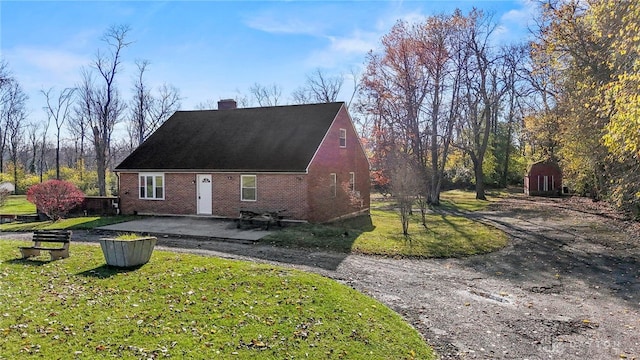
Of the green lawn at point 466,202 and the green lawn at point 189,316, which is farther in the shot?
the green lawn at point 466,202

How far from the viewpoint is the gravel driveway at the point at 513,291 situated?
6.63 meters

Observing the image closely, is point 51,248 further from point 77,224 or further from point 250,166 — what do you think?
point 250,166

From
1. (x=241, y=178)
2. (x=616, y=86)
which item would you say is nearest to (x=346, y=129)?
A: (x=241, y=178)

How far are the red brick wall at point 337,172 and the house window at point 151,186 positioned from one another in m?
8.49

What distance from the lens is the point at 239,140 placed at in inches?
845

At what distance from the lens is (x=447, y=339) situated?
22.0 feet

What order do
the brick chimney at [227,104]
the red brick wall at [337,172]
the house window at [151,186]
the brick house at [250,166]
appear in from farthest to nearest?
the brick chimney at [227,104]
the house window at [151,186]
the red brick wall at [337,172]
the brick house at [250,166]

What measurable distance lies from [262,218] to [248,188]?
249cm

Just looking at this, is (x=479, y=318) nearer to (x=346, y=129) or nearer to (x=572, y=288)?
(x=572, y=288)

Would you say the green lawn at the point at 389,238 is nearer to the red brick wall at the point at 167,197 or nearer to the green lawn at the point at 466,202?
the red brick wall at the point at 167,197

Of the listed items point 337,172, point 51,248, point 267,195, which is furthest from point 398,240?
point 51,248

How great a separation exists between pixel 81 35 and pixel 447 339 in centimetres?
1159

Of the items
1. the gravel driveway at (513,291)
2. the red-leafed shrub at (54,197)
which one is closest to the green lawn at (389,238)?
the gravel driveway at (513,291)

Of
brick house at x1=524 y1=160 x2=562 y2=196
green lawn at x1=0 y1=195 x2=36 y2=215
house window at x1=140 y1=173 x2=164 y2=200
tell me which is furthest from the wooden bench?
brick house at x1=524 y1=160 x2=562 y2=196
